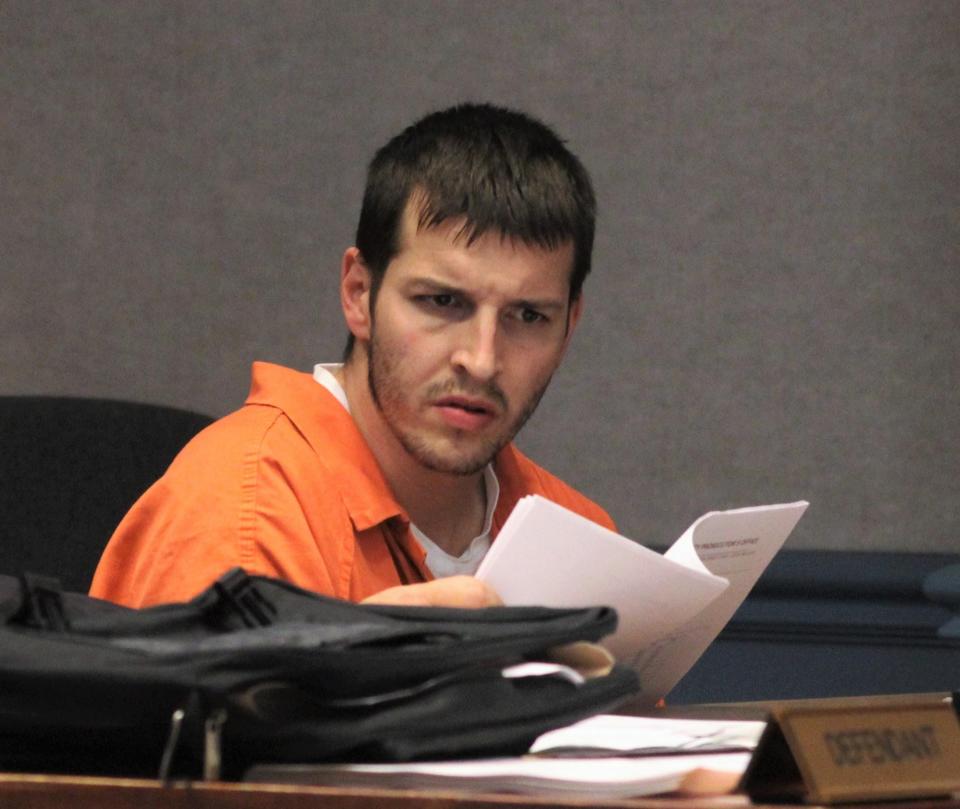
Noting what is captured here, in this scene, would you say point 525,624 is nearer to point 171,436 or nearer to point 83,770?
point 83,770

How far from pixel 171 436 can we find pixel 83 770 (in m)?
1.15

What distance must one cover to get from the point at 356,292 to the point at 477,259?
21 cm

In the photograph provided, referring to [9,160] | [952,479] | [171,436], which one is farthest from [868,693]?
[9,160]

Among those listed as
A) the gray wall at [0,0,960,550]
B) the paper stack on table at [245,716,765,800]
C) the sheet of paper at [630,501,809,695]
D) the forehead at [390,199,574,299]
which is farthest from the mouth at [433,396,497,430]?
the gray wall at [0,0,960,550]

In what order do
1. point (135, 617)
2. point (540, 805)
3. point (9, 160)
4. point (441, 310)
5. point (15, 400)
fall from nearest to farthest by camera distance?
point (540, 805) < point (135, 617) < point (441, 310) < point (15, 400) < point (9, 160)

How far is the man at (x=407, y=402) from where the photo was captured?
50.3 inches

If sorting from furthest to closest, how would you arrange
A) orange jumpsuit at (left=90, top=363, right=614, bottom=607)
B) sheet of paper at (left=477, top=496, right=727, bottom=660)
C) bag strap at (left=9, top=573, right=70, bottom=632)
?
orange jumpsuit at (left=90, top=363, right=614, bottom=607) < sheet of paper at (left=477, top=496, right=727, bottom=660) < bag strap at (left=9, top=573, right=70, bottom=632)

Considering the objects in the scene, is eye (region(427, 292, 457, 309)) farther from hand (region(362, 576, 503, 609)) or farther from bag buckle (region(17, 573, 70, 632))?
bag buckle (region(17, 573, 70, 632))

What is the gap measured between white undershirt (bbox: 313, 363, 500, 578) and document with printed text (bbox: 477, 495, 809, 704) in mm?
349

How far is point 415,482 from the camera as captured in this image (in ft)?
5.04

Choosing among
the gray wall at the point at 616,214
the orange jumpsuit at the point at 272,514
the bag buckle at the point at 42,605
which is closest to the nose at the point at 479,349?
the orange jumpsuit at the point at 272,514

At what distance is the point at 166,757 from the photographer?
638 mm

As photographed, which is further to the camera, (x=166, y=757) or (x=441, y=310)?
(x=441, y=310)

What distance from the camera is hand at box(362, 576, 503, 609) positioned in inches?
37.0
